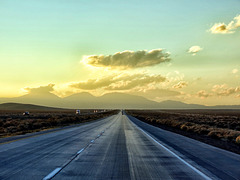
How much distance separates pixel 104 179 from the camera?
20.6ft

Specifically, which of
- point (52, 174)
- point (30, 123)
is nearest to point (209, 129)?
point (52, 174)

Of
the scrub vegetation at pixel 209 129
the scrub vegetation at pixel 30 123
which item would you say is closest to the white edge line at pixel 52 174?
the scrub vegetation at pixel 209 129

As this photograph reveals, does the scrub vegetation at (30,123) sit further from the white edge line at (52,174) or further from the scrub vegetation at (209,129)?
the scrub vegetation at (209,129)

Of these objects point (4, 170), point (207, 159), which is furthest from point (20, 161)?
point (207, 159)

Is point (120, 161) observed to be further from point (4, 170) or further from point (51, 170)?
point (4, 170)

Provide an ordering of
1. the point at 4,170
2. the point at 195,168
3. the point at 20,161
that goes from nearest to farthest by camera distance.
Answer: the point at 4,170
the point at 195,168
the point at 20,161

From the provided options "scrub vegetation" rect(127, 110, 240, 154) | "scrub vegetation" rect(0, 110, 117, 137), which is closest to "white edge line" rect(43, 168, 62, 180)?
"scrub vegetation" rect(127, 110, 240, 154)

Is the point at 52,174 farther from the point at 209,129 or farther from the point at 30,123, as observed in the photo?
the point at 30,123

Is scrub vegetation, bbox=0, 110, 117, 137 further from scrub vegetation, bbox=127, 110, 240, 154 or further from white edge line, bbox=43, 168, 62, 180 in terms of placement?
scrub vegetation, bbox=127, 110, 240, 154

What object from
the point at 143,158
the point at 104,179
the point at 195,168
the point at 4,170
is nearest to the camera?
the point at 104,179

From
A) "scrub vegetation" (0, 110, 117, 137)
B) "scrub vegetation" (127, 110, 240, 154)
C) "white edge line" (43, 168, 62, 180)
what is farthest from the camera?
"scrub vegetation" (0, 110, 117, 137)

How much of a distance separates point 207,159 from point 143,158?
2538 millimetres

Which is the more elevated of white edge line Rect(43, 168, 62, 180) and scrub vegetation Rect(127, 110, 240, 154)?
white edge line Rect(43, 168, 62, 180)

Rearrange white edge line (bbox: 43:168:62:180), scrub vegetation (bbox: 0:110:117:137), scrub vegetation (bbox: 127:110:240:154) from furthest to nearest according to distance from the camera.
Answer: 1. scrub vegetation (bbox: 0:110:117:137)
2. scrub vegetation (bbox: 127:110:240:154)
3. white edge line (bbox: 43:168:62:180)
